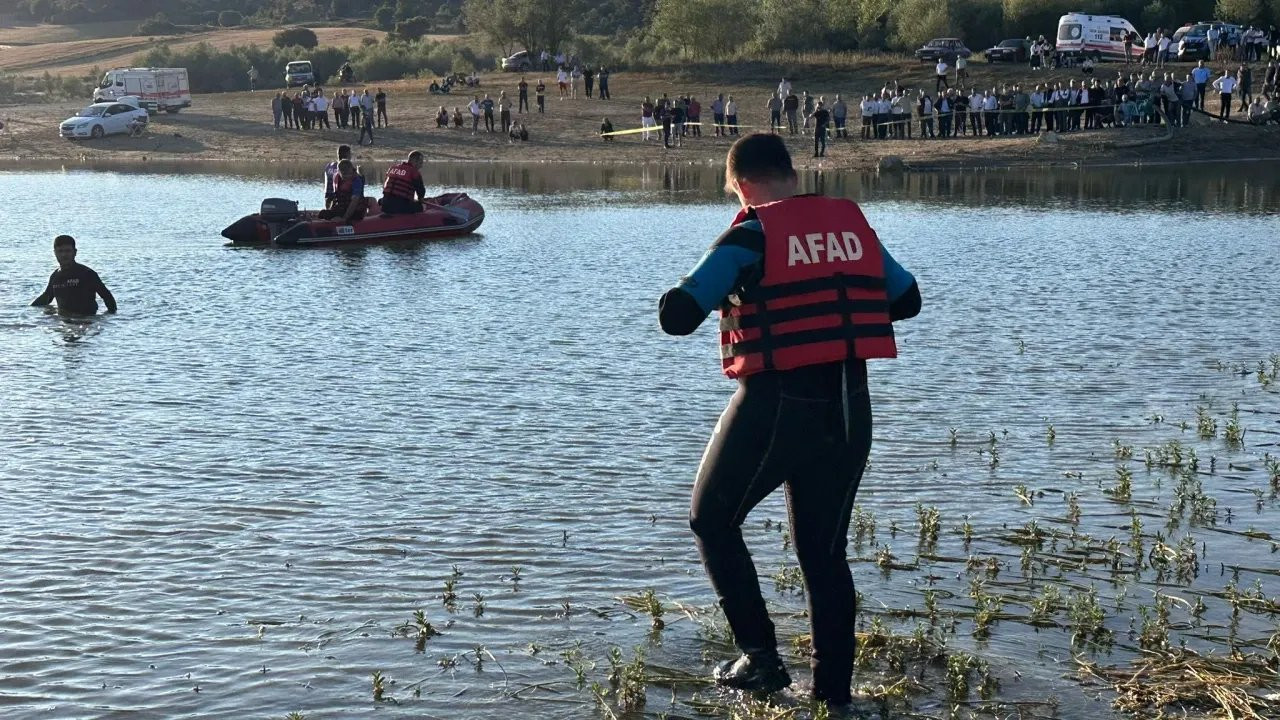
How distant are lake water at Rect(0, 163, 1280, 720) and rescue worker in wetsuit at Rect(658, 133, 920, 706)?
40.5 inches

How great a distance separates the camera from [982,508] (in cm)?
884

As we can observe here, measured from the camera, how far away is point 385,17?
379ft

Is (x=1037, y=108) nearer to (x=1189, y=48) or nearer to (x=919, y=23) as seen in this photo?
(x=1189, y=48)

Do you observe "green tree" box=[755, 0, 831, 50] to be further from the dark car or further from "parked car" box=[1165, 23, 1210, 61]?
"parked car" box=[1165, 23, 1210, 61]

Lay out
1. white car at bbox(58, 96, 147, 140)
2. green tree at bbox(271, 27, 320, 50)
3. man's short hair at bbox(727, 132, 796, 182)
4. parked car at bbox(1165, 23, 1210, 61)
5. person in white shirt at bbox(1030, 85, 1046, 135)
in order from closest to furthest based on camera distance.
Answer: man's short hair at bbox(727, 132, 796, 182), person in white shirt at bbox(1030, 85, 1046, 135), white car at bbox(58, 96, 147, 140), parked car at bbox(1165, 23, 1210, 61), green tree at bbox(271, 27, 320, 50)

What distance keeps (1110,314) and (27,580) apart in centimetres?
1196

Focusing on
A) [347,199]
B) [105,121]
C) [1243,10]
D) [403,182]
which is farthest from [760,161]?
[1243,10]

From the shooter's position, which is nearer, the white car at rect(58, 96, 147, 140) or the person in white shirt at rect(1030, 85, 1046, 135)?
the person in white shirt at rect(1030, 85, 1046, 135)

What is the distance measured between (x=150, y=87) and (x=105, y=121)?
6.07 metres

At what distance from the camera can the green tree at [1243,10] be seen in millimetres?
67125

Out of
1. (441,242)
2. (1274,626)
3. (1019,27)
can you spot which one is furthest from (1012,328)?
(1019,27)

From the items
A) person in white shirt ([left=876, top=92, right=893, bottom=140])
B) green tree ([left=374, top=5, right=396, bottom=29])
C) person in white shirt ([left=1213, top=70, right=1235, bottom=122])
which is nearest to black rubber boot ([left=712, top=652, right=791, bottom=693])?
person in white shirt ([left=876, top=92, right=893, bottom=140])

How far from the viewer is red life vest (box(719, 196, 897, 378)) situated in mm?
5316

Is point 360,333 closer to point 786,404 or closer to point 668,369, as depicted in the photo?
point 668,369
